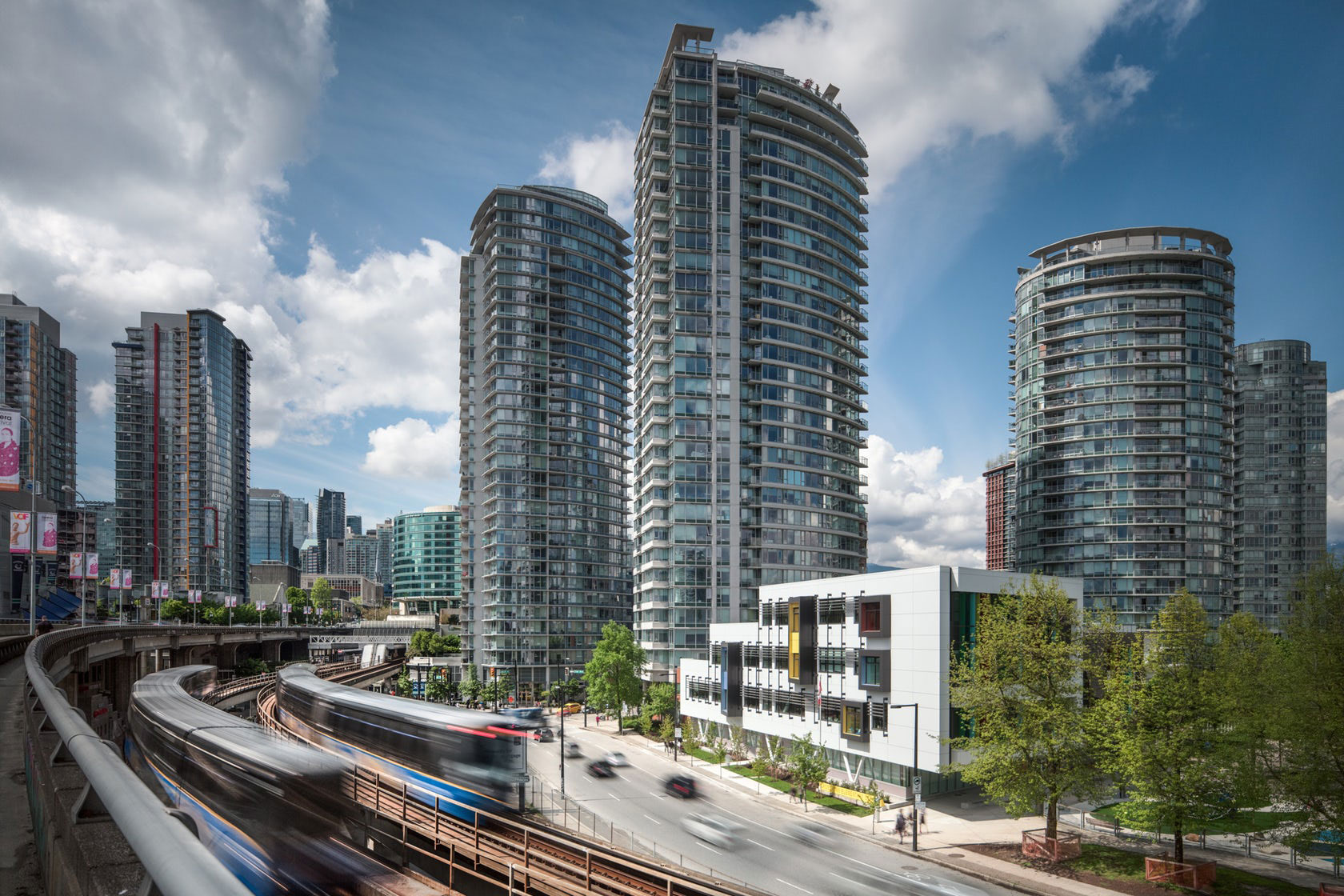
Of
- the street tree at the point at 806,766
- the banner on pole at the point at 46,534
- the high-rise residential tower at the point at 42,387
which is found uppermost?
the high-rise residential tower at the point at 42,387

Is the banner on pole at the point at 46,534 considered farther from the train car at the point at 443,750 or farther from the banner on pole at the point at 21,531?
the train car at the point at 443,750

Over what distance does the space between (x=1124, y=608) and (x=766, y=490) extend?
59692 mm

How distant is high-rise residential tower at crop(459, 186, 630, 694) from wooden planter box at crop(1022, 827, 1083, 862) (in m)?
85.7

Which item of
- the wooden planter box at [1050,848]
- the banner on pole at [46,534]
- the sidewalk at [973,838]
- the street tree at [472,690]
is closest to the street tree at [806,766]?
the sidewalk at [973,838]

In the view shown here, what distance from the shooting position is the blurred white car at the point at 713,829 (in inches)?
1555

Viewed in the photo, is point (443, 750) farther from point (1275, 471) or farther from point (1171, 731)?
point (1275, 471)

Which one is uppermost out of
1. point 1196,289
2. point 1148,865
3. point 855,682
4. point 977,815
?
point 1196,289

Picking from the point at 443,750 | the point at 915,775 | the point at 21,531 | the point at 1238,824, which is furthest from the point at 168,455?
the point at 1238,824

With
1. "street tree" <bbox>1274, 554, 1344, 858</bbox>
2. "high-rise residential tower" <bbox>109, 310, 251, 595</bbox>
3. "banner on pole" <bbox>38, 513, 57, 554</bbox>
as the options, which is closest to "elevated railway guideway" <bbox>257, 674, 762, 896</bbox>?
"street tree" <bbox>1274, 554, 1344, 858</bbox>

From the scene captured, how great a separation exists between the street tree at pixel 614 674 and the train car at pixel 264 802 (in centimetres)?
5873

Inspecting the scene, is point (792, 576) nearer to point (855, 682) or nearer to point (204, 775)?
point (855, 682)

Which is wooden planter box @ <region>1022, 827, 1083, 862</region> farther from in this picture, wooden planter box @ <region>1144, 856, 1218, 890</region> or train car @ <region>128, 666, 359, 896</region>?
train car @ <region>128, 666, 359, 896</region>

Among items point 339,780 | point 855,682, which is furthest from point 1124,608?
point 339,780

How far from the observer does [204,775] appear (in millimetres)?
20969
